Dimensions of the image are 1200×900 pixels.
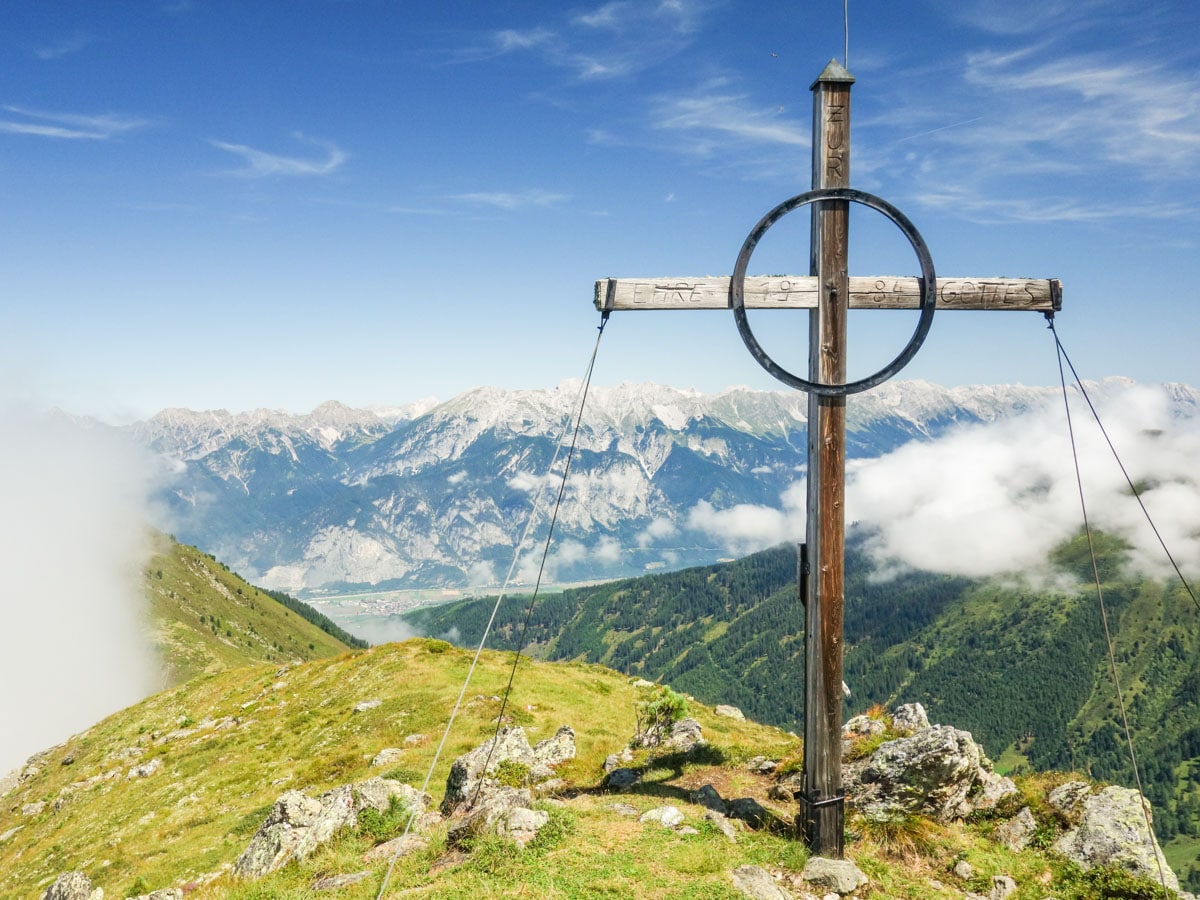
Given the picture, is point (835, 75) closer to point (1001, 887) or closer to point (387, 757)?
point (1001, 887)

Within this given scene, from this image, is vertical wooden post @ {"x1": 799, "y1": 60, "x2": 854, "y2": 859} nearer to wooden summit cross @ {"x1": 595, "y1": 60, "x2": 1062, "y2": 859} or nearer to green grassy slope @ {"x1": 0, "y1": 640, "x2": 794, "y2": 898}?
wooden summit cross @ {"x1": 595, "y1": 60, "x2": 1062, "y2": 859}

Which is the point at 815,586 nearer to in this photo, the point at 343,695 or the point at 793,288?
the point at 793,288

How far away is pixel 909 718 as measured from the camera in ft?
79.5

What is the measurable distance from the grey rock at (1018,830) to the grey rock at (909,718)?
5.21m

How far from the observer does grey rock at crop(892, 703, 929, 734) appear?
74.0 feet

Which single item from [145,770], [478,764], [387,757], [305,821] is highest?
[478,764]

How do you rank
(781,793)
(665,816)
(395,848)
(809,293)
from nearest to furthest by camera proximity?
(809,293), (665,816), (395,848), (781,793)

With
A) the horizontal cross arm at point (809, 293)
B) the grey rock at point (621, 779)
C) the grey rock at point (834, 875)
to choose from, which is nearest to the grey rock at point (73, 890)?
the grey rock at point (621, 779)

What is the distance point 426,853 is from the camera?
14.4 meters

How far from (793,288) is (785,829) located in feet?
37.0

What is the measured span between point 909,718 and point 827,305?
1839cm

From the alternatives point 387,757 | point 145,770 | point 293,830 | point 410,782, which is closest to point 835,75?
point 293,830

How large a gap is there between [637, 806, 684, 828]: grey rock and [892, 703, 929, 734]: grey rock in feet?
34.8

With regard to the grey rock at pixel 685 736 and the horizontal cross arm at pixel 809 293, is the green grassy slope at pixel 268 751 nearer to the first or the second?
the grey rock at pixel 685 736
